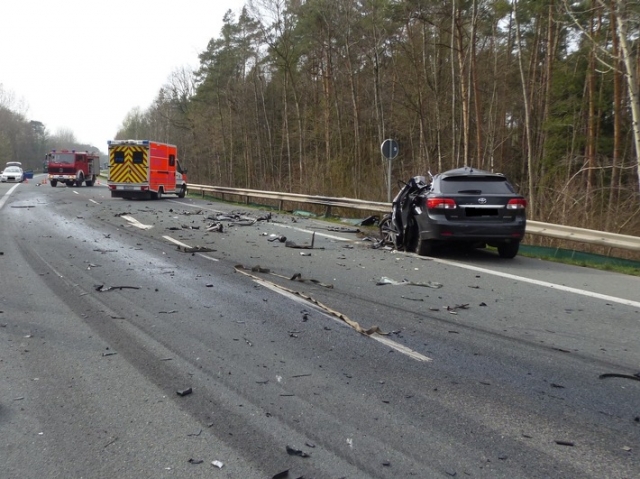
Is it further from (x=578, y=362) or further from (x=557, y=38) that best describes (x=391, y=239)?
(x=557, y=38)

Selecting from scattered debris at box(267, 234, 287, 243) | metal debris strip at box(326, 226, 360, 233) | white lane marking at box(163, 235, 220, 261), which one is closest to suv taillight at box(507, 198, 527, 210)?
scattered debris at box(267, 234, 287, 243)

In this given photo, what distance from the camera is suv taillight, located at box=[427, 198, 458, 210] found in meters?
10.4

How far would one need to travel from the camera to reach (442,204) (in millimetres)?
10453

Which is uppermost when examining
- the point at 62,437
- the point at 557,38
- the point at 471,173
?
the point at 557,38

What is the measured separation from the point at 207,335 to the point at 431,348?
2.22 m

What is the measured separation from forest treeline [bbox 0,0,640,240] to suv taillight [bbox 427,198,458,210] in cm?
578

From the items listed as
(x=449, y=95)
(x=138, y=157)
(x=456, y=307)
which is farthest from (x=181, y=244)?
(x=449, y=95)

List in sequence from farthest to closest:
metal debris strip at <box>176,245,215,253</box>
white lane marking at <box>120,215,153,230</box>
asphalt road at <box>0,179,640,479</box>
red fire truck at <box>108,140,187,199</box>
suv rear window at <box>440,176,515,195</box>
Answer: red fire truck at <box>108,140,187,199</box> < white lane marking at <box>120,215,153,230</box> < metal debris strip at <box>176,245,215,253</box> < suv rear window at <box>440,176,515,195</box> < asphalt road at <box>0,179,640,479</box>

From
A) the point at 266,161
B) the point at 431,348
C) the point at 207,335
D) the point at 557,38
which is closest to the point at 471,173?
the point at 431,348

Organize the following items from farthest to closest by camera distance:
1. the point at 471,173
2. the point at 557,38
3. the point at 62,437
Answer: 1. the point at 557,38
2. the point at 471,173
3. the point at 62,437

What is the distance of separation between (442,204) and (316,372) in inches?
255

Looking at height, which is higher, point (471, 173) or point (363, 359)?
point (471, 173)

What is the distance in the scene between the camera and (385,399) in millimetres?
4109

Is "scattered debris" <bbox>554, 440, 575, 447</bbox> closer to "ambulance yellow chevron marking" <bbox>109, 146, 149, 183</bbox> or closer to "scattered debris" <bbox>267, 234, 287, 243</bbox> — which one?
"scattered debris" <bbox>267, 234, 287, 243</bbox>
